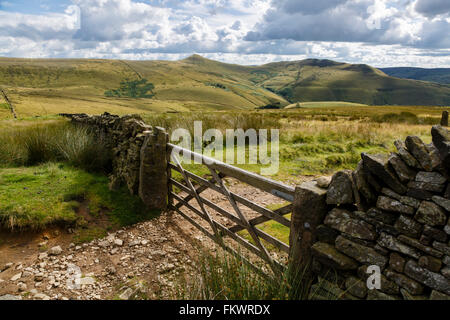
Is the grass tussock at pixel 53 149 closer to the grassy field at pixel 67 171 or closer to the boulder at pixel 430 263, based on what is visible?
the grassy field at pixel 67 171

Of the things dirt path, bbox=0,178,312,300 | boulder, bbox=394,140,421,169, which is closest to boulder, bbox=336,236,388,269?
boulder, bbox=394,140,421,169

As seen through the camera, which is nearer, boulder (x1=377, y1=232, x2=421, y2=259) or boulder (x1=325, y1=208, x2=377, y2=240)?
boulder (x1=377, y1=232, x2=421, y2=259)

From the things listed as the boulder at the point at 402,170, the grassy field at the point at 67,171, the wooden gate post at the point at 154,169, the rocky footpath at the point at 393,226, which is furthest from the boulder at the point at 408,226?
the wooden gate post at the point at 154,169

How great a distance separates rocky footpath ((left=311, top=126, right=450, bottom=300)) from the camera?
219 cm

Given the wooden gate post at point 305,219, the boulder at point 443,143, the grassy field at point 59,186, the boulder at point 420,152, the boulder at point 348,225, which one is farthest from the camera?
the grassy field at point 59,186

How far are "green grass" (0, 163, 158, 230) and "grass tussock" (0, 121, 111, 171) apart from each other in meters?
0.41

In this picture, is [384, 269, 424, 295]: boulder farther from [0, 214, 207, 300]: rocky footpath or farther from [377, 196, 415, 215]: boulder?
[0, 214, 207, 300]: rocky footpath

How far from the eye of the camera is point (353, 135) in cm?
1441

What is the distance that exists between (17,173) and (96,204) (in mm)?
2279

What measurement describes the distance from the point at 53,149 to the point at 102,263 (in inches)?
187

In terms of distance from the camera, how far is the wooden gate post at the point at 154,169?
5.92m

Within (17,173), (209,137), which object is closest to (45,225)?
(17,173)

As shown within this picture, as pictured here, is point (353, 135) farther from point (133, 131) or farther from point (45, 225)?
point (45, 225)

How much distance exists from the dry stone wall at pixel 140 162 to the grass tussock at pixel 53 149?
50cm
